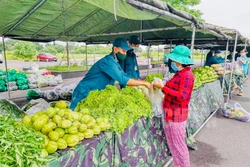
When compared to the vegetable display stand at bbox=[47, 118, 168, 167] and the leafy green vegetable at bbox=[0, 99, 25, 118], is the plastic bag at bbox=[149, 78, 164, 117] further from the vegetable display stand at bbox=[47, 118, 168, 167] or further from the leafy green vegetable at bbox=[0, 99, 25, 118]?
the leafy green vegetable at bbox=[0, 99, 25, 118]

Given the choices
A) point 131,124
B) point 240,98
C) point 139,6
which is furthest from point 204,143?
point 240,98

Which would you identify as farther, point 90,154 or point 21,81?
point 21,81

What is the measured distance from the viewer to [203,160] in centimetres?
378

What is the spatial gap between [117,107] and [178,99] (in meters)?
0.79

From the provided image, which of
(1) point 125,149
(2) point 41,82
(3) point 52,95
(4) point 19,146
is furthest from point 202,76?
(2) point 41,82

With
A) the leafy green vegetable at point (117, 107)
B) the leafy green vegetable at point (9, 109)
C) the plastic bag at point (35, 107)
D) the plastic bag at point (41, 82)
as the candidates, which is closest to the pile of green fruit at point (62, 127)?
the leafy green vegetable at point (117, 107)

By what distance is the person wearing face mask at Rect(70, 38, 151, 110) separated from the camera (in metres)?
2.86

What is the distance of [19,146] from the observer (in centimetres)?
134

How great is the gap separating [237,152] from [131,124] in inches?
112

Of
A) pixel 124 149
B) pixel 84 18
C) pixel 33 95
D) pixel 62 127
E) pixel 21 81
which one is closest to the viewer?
pixel 62 127

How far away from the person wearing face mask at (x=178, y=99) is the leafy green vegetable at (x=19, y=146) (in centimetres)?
170

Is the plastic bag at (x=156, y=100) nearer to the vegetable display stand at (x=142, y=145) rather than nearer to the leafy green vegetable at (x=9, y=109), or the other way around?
the vegetable display stand at (x=142, y=145)

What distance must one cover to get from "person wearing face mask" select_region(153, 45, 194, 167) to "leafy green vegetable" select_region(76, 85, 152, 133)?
0.97 ft

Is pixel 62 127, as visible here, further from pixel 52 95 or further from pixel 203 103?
pixel 52 95
